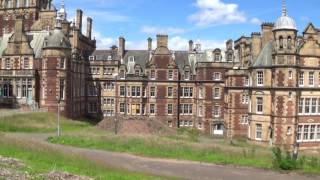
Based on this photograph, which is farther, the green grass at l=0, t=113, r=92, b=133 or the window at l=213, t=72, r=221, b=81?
the window at l=213, t=72, r=221, b=81

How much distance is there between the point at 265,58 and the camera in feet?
188

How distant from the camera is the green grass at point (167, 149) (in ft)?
133

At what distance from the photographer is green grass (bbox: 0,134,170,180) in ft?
90.4

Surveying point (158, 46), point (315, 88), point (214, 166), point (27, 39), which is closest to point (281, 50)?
point (315, 88)

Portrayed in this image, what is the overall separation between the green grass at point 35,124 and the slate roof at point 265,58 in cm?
2478

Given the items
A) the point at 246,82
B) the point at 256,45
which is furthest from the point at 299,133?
the point at 256,45

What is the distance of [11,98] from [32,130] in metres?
17.6

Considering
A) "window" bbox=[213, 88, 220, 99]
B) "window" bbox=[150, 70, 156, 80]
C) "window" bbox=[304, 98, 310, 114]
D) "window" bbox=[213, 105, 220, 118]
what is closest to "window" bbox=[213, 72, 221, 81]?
"window" bbox=[213, 88, 220, 99]

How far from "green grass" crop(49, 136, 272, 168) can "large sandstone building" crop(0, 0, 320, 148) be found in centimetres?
1365

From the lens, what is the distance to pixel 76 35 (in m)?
83.1

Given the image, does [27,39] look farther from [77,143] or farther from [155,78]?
[77,143]

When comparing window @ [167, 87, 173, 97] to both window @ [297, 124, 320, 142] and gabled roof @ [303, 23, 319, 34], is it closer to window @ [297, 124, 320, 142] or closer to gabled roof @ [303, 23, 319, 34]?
gabled roof @ [303, 23, 319, 34]

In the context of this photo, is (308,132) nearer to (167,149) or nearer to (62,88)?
(167,149)

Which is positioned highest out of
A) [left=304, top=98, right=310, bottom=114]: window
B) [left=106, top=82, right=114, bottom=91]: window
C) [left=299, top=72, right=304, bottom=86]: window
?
[left=299, top=72, right=304, bottom=86]: window
